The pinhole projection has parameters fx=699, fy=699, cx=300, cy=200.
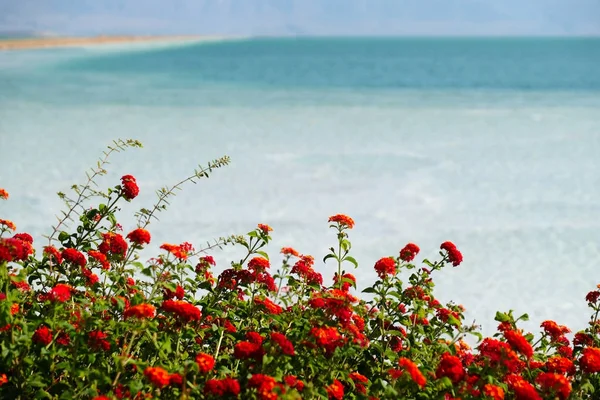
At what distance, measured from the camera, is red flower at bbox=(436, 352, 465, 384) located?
2076 mm

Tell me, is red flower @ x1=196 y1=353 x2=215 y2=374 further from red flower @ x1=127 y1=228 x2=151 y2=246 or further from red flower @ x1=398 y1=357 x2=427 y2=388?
red flower @ x1=127 y1=228 x2=151 y2=246

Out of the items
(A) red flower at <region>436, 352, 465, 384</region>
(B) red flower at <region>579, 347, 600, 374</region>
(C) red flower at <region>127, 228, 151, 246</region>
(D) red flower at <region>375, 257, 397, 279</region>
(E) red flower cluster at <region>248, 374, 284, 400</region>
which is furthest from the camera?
(D) red flower at <region>375, 257, 397, 279</region>

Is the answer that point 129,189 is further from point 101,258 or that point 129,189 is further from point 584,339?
point 584,339

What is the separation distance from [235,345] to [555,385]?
1011 mm

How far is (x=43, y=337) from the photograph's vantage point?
2.17 metres

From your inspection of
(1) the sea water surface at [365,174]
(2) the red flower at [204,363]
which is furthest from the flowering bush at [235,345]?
(1) the sea water surface at [365,174]

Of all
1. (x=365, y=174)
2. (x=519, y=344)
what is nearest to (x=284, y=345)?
(x=519, y=344)

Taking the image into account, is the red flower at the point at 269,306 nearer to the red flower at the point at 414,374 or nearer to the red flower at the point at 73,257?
the red flower at the point at 73,257

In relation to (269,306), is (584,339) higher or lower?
higher

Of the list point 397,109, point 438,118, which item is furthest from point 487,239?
point 397,109

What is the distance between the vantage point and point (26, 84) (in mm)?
21312

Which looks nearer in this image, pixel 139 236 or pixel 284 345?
pixel 284 345

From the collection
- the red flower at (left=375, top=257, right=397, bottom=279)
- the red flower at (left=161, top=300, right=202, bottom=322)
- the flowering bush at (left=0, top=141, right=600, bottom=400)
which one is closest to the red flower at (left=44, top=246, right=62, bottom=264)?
the flowering bush at (left=0, top=141, right=600, bottom=400)

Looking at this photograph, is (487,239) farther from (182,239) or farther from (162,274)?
(162,274)
